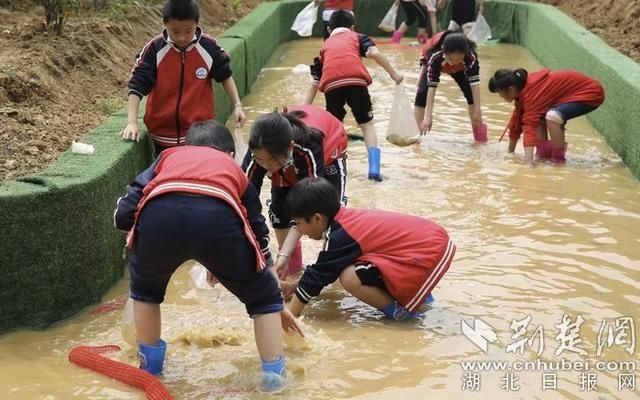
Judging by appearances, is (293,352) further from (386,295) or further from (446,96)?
(446,96)

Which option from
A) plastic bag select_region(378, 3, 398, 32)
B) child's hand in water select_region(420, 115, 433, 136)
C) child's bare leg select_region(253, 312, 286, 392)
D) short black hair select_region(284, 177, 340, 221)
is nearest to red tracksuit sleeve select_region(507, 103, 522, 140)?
child's hand in water select_region(420, 115, 433, 136)

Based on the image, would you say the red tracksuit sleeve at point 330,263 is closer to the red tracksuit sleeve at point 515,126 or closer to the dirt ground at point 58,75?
the dirt ground at point 58,75

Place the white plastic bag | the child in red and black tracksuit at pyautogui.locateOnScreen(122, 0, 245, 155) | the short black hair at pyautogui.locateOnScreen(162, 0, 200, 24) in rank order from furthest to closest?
the child in red and black tracksuit at pyautogui.locateOnScreen(122, 0, 245, 155)
the short black hair at pyautogui.locateOnScreen(162, 0, 200, 24)
the white plastic bag

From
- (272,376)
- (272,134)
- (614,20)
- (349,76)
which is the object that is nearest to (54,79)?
(349,76)

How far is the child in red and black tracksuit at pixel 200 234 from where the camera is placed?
12.0ft

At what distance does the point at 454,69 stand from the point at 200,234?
514cm

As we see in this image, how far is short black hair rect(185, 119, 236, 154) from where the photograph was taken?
4.04m

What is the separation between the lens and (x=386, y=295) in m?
4.74

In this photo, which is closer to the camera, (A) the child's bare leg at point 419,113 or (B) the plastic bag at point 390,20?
(A) the child's bare leg at point 419,113

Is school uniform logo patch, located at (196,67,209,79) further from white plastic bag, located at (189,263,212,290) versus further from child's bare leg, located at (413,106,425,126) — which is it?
child's bare leg, located at (413,106,425,126)

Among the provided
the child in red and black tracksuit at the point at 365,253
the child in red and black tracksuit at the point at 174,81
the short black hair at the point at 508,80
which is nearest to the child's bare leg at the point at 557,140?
the short black hair at the point at 508,80

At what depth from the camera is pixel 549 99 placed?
7.77 m

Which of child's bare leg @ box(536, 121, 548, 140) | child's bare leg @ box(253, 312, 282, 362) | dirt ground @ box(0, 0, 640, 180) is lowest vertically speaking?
child's bare leg @ box(536, 121, 548, 140)

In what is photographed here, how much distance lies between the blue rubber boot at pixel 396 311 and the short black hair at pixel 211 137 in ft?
4.07
